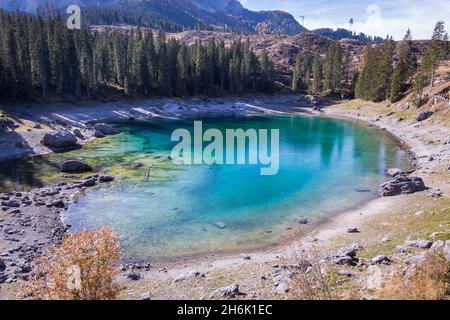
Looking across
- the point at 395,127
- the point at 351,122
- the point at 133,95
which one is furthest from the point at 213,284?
the point at 133,95

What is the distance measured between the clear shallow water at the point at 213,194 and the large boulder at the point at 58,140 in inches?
156

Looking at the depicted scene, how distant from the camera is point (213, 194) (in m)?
41.3

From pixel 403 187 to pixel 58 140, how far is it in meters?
54.7

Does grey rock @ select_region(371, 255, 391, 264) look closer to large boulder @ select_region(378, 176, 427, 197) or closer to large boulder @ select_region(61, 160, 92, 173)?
large boulder @ select_region(378, 176, 427, 197)

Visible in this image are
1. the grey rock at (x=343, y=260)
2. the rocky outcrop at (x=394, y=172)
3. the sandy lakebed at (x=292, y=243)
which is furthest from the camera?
the rocky outcrop at (x=394, y=172)

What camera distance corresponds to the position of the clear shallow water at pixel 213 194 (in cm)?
3061

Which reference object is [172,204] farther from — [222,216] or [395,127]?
[395,127]

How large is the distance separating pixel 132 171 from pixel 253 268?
3051 cm

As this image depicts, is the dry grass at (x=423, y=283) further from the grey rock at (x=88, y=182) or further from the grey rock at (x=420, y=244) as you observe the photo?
the grey rock at (x=88, y=182)

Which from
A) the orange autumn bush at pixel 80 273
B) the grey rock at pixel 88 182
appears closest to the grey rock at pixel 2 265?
the orange autumn bush at pixel 80 273

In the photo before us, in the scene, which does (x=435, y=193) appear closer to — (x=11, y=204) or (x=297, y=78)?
(x=11, y=204)

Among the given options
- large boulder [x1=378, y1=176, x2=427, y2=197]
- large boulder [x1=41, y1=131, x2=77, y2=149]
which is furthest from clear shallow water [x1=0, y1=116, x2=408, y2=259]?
large boulder [x1=41, y1=131, x2=77, y2=149]

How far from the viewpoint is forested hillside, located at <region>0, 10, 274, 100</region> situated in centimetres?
9138

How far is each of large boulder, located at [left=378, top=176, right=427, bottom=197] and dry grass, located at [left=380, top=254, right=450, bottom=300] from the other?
21557mm
